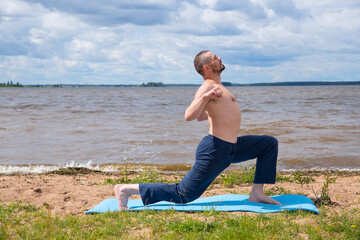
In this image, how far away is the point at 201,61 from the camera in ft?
15.1

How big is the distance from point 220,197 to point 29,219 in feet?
8.75

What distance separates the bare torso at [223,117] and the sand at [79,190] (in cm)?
179

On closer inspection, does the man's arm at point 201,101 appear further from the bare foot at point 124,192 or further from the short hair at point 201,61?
the bare foot at point 124,192

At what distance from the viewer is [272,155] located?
4.98 metres

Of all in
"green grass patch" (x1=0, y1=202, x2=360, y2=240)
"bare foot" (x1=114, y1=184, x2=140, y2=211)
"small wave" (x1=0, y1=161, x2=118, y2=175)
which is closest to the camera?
"green grass patch" (x1=0, y1=202, x2=360, y2=240)

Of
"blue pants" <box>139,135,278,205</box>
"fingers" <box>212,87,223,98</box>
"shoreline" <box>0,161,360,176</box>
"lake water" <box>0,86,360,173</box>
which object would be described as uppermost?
"fingers" <box>212,87,223,98</box>

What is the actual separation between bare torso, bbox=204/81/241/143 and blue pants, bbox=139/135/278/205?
0.29 ft

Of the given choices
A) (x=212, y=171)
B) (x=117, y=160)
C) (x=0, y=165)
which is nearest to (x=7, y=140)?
(x=0, y=165)

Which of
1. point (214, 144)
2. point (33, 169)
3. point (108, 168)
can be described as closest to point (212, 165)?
point (214, 144)

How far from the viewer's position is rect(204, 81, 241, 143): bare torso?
456 centimetres

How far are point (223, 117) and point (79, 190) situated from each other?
3.33 m

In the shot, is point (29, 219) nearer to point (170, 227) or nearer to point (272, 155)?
point (170, 227)

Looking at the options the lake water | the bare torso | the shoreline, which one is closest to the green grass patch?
the bare torso

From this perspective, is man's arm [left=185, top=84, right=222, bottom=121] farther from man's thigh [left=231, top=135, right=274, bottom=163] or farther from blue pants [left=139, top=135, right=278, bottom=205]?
man's thigh [left=231, top=135, right=274, bottom=163]
